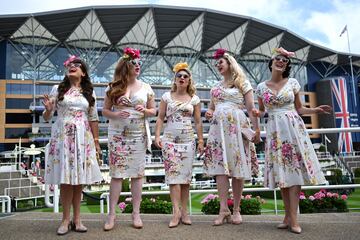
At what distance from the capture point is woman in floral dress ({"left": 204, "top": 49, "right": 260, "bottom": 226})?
3451mm

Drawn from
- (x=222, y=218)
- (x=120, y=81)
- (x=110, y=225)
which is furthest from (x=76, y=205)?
(x=222, y=218)

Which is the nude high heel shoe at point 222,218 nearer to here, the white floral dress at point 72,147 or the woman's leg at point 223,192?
the woman's leg at point 223,192

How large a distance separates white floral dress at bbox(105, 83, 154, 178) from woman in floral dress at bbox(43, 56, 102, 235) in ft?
0.61

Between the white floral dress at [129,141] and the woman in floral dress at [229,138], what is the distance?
73cm

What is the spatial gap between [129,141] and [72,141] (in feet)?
1.90

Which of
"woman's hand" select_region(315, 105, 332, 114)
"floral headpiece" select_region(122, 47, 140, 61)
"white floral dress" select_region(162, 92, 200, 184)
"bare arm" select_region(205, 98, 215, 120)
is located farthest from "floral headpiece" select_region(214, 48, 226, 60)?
"woman's hand" select_region(315, 105, 332, 114)

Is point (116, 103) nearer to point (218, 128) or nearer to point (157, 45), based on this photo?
point (218, 128)

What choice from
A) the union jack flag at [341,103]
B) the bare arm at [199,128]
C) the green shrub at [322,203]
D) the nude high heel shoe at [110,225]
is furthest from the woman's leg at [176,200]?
the union jack flag at [341,103]

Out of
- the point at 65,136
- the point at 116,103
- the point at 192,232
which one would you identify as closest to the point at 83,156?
the point at 65,136

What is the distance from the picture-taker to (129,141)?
3.46 meters

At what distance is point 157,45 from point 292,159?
48.0 m

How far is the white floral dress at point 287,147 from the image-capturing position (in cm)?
314

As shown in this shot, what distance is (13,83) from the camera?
45.1 meters

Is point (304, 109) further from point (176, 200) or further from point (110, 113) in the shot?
point (110, 113)
